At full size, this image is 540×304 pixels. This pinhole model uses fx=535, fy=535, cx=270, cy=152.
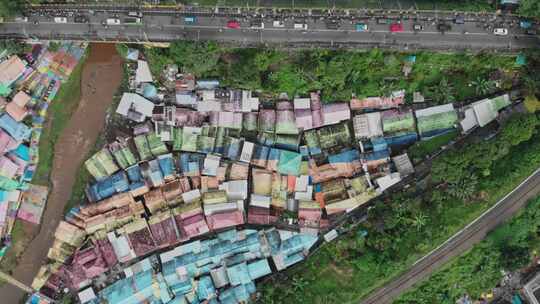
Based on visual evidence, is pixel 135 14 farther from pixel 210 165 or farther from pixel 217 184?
pixel 217 184

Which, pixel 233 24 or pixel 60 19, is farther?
pixel 60 19

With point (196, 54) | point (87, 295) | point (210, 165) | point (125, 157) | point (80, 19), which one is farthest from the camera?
point (125, 157)

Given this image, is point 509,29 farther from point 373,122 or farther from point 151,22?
point 151,22

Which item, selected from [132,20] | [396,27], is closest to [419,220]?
[396,27]

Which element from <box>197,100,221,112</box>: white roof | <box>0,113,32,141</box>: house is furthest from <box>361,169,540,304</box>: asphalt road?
<box>0,113,32,141</box>: house

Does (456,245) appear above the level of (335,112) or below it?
below

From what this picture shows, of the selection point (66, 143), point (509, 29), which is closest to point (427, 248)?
point (509, 29)
